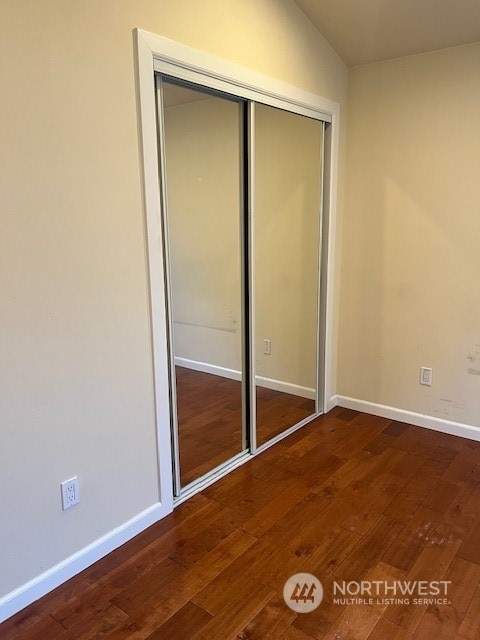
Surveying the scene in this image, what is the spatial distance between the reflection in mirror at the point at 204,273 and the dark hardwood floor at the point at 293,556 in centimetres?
31

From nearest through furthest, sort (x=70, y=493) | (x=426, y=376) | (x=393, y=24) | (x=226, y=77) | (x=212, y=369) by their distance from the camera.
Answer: (x=70, y=493) → (x=226, y=77) → (x=393, y=24) → (x=212, y=369) → (x=426, y=376)

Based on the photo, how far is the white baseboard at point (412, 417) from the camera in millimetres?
3062

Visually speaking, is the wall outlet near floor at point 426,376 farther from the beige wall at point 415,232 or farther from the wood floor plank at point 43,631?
the wood floor plank at point 43,631

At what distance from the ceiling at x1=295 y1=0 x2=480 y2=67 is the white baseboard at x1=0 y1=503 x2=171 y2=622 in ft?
9.19

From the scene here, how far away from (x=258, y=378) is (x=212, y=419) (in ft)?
1.24

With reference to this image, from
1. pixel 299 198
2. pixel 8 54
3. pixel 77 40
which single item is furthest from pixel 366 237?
pixel 8 54

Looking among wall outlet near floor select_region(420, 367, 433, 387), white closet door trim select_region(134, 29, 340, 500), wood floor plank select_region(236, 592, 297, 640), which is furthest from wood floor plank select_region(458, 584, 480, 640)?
wall outlet near floor select_region(420, 367, 433, 387)

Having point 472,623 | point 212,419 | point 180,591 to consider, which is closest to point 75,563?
point 180,591

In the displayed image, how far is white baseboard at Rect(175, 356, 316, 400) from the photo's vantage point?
2.62 m

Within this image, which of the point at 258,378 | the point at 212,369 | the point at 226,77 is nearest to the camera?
the point at 226,77

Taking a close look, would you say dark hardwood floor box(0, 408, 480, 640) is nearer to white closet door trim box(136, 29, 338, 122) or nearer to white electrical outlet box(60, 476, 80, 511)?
white electrical outlet box(60, 476, 80, 511)

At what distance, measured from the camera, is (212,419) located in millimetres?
2852

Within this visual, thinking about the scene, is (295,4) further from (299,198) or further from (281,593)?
(281,593)

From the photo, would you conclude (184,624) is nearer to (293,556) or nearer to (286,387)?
(293,556)
